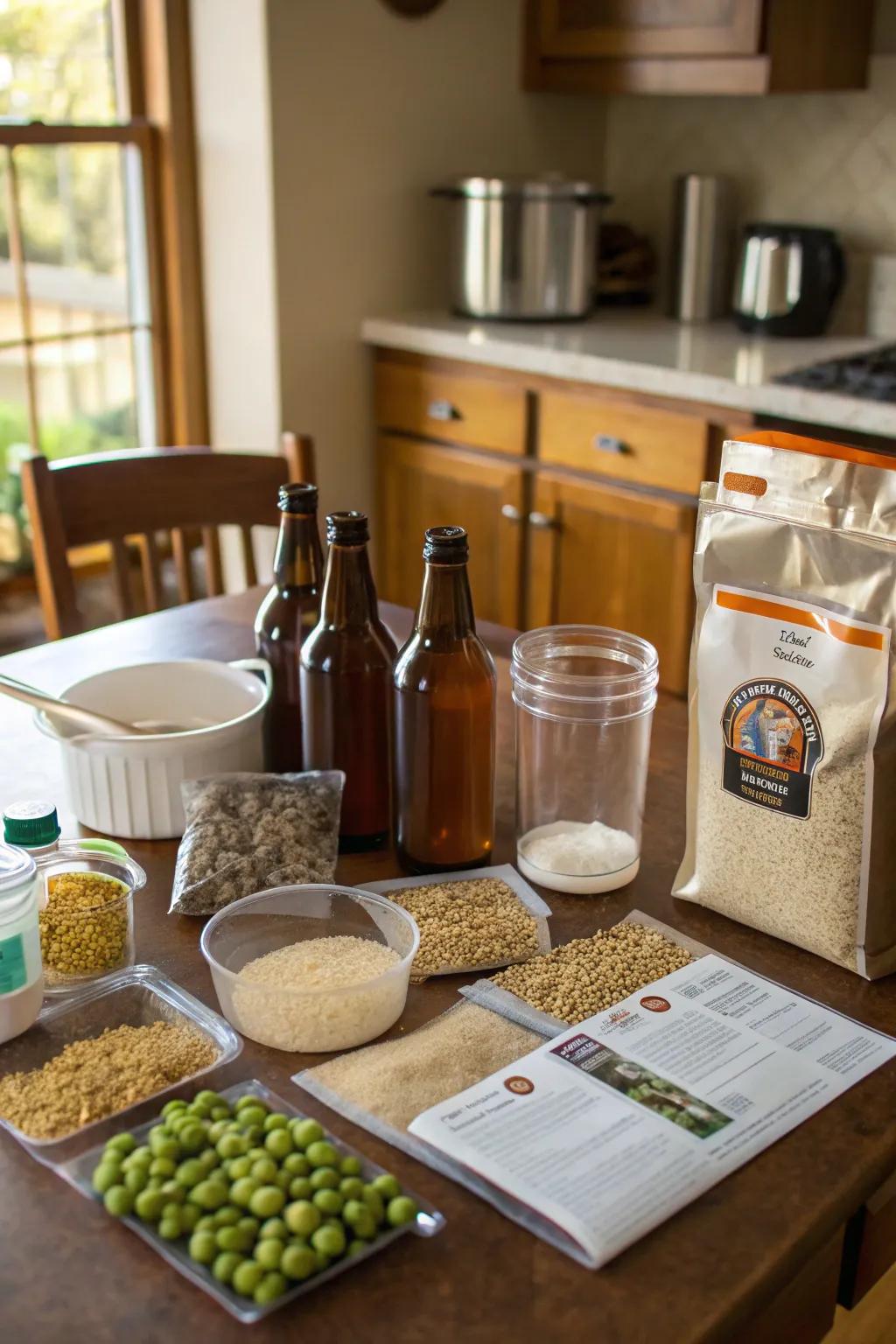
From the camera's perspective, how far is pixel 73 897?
1.00 m

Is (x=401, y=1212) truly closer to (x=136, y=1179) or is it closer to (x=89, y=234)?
(x=136, y=1179)

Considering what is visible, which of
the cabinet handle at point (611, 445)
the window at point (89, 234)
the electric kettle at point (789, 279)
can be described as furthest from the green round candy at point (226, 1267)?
the electric kettle at point (789, 279)

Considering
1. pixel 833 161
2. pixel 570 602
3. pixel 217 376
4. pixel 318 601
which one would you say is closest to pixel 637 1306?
pixel 318 601

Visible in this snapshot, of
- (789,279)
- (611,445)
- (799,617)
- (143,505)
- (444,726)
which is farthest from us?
(789,279)

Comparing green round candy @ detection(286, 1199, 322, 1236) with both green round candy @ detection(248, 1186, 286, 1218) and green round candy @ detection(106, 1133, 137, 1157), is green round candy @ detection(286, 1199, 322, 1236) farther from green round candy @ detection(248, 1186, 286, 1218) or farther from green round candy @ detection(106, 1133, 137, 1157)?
green round candy @ detection(106, 1133, 137, 1157)

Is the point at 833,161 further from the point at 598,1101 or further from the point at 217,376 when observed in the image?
the point at 598,1101

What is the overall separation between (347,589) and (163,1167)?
0.50m

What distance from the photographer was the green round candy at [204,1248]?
0.72 metres

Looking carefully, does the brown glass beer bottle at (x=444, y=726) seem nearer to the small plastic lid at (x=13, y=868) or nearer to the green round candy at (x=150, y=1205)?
the small plastic lid at (x=13, y=868)

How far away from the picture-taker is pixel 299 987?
3.01 ft

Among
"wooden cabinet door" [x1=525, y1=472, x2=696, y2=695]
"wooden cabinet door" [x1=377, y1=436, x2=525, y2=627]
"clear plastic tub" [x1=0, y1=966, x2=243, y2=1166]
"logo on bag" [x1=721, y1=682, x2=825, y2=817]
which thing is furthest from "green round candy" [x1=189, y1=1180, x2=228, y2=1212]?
"wooden cabinet door" [x1=377, y1=436, x2=525, y2=627]

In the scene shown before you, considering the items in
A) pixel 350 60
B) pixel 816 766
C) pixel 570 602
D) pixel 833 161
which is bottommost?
pixel 570 602

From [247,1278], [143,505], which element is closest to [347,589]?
[247,1278]

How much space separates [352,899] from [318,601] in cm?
32
